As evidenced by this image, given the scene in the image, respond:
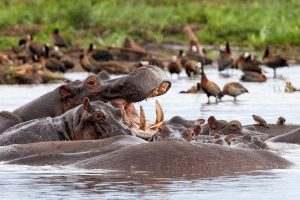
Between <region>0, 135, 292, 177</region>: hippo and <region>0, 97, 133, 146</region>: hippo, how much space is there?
0.89 ft

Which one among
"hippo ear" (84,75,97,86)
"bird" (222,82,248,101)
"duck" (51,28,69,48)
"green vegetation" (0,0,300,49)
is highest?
"green vegetation" (0,0,300,49)

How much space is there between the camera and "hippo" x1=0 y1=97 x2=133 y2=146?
7930 millimetres

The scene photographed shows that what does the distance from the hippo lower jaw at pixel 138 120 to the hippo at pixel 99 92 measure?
0.14 ft

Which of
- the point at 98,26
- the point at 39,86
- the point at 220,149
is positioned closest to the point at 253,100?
the point at 39,86

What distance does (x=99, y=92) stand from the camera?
346 inches

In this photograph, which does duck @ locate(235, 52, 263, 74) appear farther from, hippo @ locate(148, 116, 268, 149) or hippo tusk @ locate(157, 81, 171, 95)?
hippo tusk @ locate(157, 81, 171, 95)

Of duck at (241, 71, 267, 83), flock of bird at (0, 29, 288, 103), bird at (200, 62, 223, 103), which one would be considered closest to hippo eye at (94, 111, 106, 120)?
bird at (200, 62, 223, 103)

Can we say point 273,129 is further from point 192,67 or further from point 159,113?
point 192,67

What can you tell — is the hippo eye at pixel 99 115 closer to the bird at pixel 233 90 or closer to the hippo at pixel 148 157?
the hippo at pixel 148 157

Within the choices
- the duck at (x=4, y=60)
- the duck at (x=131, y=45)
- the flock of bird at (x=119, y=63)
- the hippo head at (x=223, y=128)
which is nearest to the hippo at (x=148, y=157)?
the hippo head at (x=223, y=128)

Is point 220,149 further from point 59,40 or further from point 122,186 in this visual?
point 59,40

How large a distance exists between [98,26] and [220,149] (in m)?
26.3

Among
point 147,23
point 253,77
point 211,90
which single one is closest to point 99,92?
point 211,90

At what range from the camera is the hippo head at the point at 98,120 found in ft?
25.9
